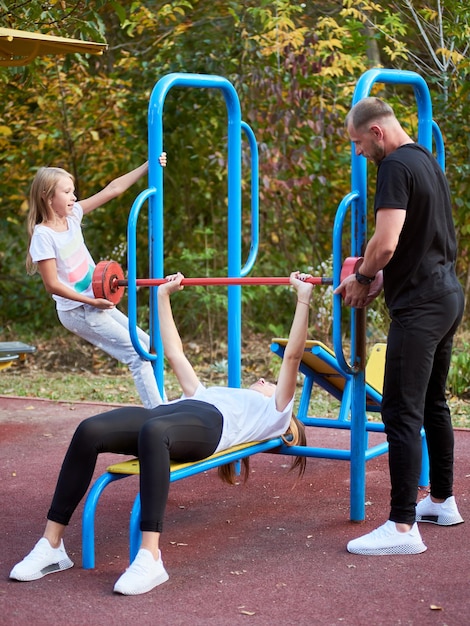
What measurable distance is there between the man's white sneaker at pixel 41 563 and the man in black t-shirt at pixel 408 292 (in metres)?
1.07

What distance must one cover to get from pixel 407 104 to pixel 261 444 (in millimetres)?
6397

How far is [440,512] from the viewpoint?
13.2ft

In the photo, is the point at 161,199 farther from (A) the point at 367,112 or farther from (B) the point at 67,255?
(A) the point at 367,112

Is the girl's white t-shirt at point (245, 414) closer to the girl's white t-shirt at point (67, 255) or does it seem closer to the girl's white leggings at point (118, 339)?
the girl's white leggings at point (118, 339)

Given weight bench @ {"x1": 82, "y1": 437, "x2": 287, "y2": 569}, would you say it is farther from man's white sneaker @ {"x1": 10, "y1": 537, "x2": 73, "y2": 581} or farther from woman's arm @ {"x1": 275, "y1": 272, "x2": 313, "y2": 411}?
woman's arm @ {"x1": 275, "y1": 272, "x2": 313, "y2": 411}

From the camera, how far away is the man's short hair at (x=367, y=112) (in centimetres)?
356

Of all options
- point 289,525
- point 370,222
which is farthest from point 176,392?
point 289,525

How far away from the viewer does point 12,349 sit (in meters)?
5.98

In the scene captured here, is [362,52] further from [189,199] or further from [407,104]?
[189,199]

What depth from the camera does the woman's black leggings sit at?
3.35 meters

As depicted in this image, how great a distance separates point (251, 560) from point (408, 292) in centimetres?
115

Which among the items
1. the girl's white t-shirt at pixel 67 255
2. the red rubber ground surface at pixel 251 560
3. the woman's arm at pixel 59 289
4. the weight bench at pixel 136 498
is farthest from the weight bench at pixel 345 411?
the girl's white t-shirt at pixel 67 255

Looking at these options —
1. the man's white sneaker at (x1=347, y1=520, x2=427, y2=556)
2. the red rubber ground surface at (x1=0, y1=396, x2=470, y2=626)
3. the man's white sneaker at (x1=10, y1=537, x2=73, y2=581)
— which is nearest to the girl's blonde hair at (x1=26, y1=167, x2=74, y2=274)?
the red rubber ground surface at (x1=0, y1=396, x2=470, y2=626)

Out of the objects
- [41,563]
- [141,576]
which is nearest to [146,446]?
[141,576]
